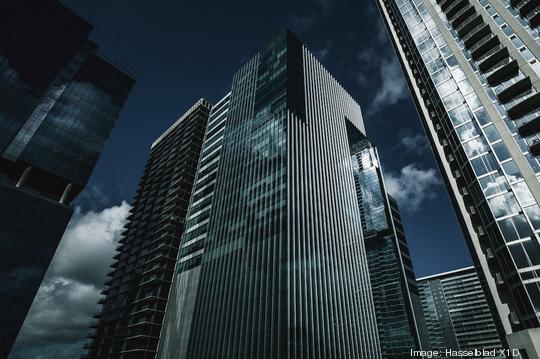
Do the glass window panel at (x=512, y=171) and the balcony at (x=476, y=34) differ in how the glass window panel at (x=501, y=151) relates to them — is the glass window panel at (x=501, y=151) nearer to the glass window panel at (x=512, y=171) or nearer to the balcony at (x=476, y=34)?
the glass window panel at (x=512, y=171)

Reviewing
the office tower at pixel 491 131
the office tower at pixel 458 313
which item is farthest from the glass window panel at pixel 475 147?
the office tower at pixel 458 313

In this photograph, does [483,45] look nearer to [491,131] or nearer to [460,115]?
[460,115]

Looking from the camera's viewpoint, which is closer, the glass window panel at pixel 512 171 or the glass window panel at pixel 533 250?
the glass window panel at pixel 533 250

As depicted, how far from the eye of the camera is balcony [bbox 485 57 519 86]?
3709 centimetres

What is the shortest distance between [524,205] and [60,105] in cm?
9603

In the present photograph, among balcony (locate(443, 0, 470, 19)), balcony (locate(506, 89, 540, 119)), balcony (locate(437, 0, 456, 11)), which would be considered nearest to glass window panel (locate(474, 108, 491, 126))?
balcony (locate(506, 89, 540, 119))

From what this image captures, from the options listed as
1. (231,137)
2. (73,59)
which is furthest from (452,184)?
(73,59)

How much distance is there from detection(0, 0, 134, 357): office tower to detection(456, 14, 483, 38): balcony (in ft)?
276

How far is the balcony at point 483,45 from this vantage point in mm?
40619

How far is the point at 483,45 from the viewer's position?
135ft

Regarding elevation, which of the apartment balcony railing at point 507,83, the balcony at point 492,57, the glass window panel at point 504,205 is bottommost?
the glass window panel at point 504,205

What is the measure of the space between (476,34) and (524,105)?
14.5 metres

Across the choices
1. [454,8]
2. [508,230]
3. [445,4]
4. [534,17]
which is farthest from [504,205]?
[445,4]

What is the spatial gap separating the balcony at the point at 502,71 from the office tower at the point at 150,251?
73015mm
